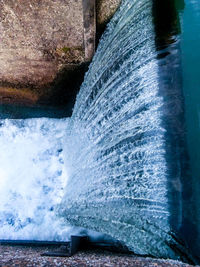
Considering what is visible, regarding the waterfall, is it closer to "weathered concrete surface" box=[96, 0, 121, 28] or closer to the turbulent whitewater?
"weathered concrete surface" box=[96, 0, 121, 28]

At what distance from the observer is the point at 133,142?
281 cm

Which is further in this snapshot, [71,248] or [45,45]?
[45,45]

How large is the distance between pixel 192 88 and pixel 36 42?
183 cm

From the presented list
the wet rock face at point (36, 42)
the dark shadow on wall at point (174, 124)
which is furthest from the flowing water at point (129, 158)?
the wet rock face at point (36, 42)

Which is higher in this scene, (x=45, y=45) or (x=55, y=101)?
(x=45, y=45)

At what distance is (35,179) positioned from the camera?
4230 millimetres

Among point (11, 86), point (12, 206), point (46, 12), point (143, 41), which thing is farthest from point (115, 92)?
point (12, 206)

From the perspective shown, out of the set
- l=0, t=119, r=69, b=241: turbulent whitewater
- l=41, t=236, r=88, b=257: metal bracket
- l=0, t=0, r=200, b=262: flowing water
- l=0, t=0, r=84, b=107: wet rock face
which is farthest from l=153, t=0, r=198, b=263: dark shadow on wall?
l=0, t=119, r=69, b=241: turbulent whitewater

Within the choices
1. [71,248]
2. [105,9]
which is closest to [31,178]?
[71,248]

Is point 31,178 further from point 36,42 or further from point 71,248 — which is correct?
point 36,42

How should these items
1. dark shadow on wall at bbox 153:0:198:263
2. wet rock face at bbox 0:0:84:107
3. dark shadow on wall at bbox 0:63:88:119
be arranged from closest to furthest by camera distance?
dark shadow on wall at bbox 153:0:198:263 → wet rock face at bbox 0:0:84:107 → dark shadow on wall at bbox 0:63:88:119

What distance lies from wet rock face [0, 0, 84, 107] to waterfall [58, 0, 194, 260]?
1.33ft

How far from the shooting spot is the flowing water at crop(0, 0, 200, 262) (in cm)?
249

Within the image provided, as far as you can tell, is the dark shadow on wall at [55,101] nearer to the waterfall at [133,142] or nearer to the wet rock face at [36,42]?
the wet rock face at [36,42]
